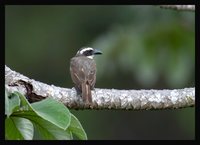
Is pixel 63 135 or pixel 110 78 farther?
pixel 110 78

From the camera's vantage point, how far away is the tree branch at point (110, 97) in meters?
5.15

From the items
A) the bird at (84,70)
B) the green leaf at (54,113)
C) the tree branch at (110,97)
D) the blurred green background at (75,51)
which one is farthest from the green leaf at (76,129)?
the blurred green background at (75,51)

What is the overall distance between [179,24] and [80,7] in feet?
19.6

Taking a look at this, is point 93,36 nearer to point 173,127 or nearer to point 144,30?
point 173,127

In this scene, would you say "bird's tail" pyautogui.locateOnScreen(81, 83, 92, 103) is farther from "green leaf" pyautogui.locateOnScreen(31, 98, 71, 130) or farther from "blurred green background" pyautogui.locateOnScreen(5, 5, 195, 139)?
"blurred green background" pyautogui.locateOnScreen(5, 5, 195, 139)

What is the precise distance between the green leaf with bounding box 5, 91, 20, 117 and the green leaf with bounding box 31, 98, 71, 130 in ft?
0.35

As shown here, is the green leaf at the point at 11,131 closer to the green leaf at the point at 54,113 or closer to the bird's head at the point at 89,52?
the green leaf at the point at 54,113

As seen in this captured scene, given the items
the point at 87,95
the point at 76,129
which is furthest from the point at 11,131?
the point at 87,95

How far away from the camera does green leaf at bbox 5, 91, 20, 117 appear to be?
3.99 m

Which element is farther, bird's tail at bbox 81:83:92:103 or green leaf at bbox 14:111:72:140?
bird's tail at bbox 81:83:92:103

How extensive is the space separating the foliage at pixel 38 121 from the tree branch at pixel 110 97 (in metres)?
0.87

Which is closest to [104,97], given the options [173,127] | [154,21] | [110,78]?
[154,21]

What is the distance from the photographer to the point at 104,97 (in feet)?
17.5

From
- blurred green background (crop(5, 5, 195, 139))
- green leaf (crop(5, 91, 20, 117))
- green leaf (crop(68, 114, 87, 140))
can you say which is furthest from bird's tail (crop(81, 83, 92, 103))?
blurred green background (crop(5, 5, 195, 139))
